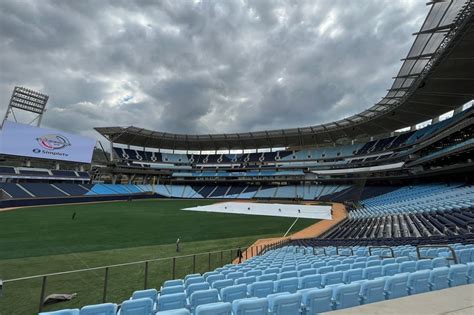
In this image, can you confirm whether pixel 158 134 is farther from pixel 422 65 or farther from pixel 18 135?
pixel 422 65

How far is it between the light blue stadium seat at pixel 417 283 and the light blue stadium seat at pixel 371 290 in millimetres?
765

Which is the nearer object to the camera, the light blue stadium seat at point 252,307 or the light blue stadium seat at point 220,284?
the light blue stadium seat at point 252,307

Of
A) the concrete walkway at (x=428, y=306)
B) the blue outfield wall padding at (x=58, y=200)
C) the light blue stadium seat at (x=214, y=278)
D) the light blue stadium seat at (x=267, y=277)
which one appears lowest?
the light blue stadium seat at (x=214, y=278)

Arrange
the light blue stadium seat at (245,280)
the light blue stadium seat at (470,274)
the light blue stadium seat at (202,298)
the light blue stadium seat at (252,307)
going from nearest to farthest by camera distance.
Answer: the light blue stadium seat at (252,307)
the light blue stadium seat at (202,298)
the light blue stadium seat at (470,274)
the light blue stadium seat at (245,280)

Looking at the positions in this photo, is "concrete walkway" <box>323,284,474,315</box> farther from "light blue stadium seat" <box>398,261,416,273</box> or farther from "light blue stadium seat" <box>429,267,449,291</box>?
"light blue stadium seat" <box>398,261,416,273</box>

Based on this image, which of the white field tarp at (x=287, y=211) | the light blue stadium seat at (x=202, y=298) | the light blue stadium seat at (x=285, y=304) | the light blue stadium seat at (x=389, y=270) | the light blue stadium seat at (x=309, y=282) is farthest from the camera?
the white field tarp at (x=287, y=211)

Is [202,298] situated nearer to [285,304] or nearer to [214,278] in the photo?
[285,304]

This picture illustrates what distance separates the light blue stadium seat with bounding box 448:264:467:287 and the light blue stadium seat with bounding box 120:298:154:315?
5398mm

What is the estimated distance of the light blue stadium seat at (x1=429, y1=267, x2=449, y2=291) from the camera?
15.2ft

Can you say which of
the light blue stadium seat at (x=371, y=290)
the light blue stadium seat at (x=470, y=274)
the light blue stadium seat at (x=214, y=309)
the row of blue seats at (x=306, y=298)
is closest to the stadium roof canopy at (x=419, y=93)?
the light blue stadium seat at (x=470, y=274)

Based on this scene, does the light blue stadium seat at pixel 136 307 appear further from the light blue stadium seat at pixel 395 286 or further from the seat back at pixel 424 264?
the seat back at pixel 424 264

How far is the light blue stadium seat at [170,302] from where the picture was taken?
4.28 m

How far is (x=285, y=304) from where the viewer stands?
12.0 ft

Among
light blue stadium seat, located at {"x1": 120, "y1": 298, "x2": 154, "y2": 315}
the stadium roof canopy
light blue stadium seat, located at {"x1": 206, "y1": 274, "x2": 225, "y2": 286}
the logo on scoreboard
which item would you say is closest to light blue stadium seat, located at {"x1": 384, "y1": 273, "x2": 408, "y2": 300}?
light blue stadium seat, located at {"x1": 206, "y1": 274, "x2": 225, "y2": 286}
